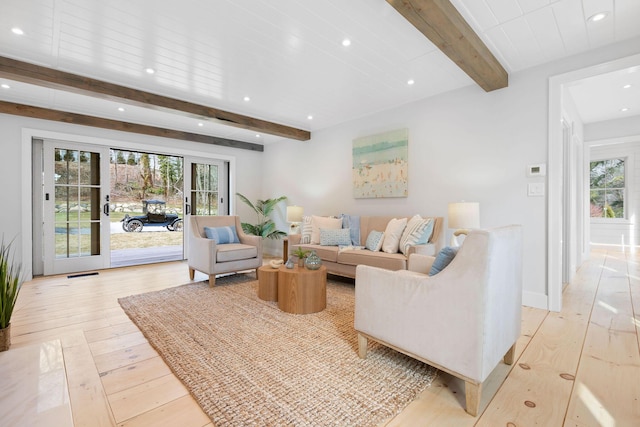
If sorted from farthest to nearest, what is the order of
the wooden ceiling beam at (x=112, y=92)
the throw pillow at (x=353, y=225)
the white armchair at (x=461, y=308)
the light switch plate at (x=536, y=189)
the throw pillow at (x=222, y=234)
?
the throw pillow at (x=353, y=225) < the throw pillow at (x=222, y=234) < the light switch plate at (x=536, y=189) < the wooden ceiling beam at (x=112, y=92) < the white armchair at (x=461, y=308)

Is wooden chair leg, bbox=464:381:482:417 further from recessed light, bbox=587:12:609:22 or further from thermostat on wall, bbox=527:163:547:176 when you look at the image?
recessed light, bbox=587:12:609:22

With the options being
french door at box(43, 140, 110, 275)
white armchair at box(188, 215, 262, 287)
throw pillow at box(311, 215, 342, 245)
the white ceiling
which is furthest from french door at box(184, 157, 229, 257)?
throw pillow at box(311, 215, 342, 245)

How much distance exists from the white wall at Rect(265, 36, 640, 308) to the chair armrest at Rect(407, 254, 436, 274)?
1648 mm

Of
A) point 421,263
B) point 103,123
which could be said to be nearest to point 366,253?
point 421,263

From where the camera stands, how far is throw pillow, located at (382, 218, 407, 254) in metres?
3.44

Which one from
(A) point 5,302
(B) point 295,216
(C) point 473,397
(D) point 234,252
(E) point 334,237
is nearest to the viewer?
(C) point 473,397

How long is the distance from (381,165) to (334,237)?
4.14 feet

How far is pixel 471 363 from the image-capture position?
1.31 m

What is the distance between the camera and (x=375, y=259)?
321cm

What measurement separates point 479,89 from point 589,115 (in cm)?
270

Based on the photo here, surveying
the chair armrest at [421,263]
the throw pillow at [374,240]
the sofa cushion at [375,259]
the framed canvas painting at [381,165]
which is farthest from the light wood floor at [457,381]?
the framed canvas painting at [381,165]

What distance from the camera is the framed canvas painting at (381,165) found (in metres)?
3.96

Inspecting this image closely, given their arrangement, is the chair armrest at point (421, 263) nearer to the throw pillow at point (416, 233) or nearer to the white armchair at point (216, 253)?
the throw pillow at point (416, 233)

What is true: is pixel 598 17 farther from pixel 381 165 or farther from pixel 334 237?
pixel 334 237
